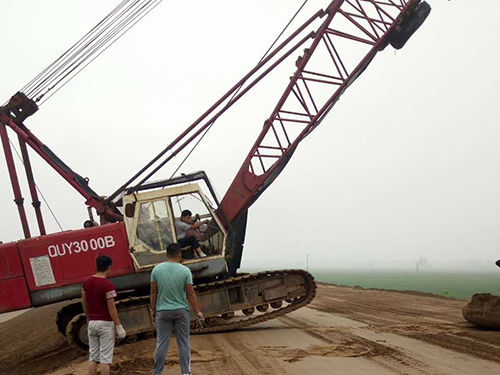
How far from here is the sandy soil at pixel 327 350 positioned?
784cm

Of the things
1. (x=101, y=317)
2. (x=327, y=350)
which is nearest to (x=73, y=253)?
(x=101, y=317)

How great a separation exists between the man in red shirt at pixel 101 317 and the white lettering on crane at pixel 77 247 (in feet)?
16.5

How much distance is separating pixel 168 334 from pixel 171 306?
0.37 metres

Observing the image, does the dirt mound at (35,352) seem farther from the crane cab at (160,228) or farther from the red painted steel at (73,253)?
the crane cab at (160,228)

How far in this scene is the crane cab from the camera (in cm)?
1171

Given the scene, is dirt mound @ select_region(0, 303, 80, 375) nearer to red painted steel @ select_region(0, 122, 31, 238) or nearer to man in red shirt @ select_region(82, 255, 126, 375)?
red painted steel @ select_region(0, 122, 31, 238)

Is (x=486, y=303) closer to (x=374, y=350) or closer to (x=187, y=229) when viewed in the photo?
(x=374, y=350)

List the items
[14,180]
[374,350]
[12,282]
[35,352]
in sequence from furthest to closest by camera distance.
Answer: [35,352], [14,180], [12,282], [374,350]

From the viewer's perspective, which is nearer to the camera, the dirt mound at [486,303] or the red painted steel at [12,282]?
the dirt mound at [486,303]

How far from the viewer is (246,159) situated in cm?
1383

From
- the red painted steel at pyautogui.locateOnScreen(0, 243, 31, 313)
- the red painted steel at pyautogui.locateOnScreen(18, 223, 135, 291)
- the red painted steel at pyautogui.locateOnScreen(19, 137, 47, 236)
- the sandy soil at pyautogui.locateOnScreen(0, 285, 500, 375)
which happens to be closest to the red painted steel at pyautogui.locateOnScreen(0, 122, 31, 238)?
the red painted steel at pyautogui.locateOnScreen(19, 137, 47, 236)

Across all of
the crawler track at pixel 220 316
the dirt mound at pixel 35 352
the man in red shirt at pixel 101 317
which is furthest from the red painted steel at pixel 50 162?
the man in red shirt at pixel 101 317

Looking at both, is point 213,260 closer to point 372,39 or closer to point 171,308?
point 171,308

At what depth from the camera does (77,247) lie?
38.4ft
